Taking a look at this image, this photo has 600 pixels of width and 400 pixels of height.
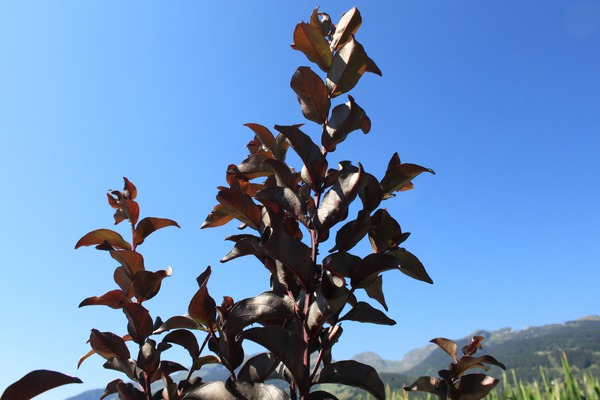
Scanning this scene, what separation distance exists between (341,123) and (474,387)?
2.50 feet

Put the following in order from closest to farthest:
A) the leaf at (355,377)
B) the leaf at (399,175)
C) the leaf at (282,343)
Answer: the leaf at (282,343)
the leaf at (355,377)
the leaf at (399,175)

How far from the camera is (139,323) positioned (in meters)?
1.16

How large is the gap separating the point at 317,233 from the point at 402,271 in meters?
0.27

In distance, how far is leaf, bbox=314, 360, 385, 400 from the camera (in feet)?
3.33

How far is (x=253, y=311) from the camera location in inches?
40.8

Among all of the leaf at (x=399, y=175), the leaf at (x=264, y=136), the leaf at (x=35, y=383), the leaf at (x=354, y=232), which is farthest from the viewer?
the leaf at (x=264, y=136)

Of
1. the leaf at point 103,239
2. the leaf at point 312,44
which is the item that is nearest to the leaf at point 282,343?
the leaf at point 103,239

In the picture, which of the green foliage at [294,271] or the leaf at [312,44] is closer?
the green foliage at [294,271]

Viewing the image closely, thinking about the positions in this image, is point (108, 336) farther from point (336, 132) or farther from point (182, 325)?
point (336, 132)

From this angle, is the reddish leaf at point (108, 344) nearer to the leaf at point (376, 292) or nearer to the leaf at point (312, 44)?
the leaf at point (376, 292)

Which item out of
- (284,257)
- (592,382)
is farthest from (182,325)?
(592,382)

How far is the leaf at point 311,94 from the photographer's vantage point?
4.19 ft

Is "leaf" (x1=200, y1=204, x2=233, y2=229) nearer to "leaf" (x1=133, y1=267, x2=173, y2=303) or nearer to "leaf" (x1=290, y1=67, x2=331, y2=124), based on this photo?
"leaf" (x1=133, y1=267, x2=173, y2=303)

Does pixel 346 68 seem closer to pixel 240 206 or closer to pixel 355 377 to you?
pixel 240 206
